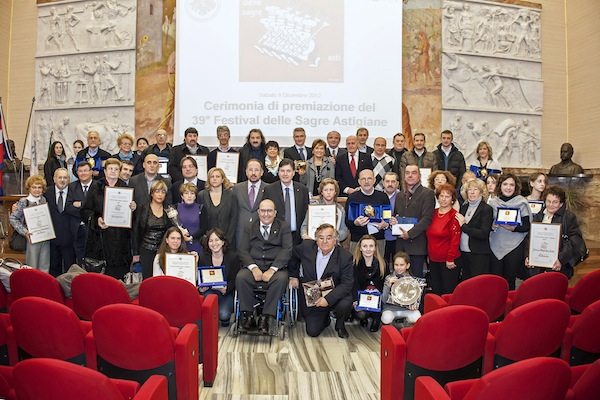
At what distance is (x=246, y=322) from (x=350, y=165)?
125 inches

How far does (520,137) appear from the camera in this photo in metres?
12.3

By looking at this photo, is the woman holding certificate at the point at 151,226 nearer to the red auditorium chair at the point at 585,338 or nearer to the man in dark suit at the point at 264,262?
the man in dark suit at the point at 264,262

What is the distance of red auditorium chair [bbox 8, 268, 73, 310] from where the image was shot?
13.6ft

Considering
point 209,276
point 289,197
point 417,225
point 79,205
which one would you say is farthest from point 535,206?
point 79,205

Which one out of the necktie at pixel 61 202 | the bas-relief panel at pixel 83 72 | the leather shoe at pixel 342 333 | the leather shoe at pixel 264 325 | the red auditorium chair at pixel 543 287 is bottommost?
the leather shoe at pixel 342 333

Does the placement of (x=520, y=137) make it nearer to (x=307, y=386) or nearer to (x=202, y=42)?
(x=202, y=42)

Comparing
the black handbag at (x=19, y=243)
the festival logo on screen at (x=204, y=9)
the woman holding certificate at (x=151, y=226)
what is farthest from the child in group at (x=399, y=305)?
the festival logo on screen at (x=204, y=9)

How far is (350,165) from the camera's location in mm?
7875

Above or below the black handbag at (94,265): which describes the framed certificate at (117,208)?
above

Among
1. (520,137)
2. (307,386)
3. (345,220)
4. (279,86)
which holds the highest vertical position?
(279,86)

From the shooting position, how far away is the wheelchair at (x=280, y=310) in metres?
5.66

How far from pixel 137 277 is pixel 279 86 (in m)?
5.84

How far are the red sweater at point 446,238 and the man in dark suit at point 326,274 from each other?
43.8 inches

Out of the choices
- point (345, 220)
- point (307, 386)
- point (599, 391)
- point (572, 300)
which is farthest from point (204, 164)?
→ point (599, 391)
